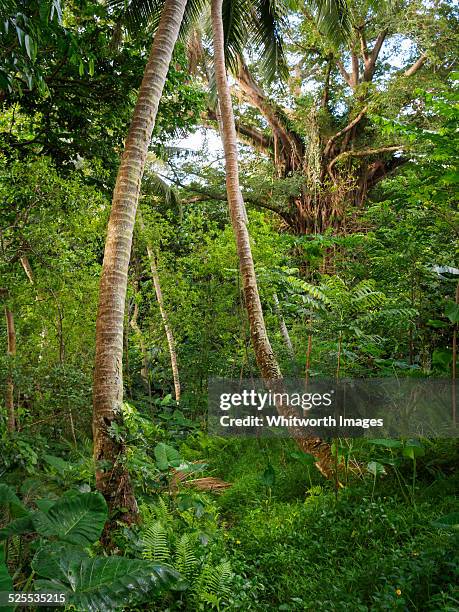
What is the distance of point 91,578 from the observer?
2223mm

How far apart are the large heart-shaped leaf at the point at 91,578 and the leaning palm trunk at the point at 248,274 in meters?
2.87

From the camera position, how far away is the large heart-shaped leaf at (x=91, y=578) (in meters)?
2.11

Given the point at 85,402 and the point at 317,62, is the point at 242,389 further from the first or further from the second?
the point at 317,62

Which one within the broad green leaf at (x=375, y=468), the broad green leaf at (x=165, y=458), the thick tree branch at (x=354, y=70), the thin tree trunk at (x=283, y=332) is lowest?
the broad green leaf at (x=375, y=468)

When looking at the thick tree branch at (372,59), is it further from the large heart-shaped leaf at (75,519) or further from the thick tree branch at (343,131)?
the large heart-shaped leaf at (75,519)

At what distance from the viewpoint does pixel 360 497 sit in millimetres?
4168

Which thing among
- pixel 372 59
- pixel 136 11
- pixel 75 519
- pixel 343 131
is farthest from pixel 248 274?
pixel 372 59

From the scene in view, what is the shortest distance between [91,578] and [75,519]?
0.45 meters

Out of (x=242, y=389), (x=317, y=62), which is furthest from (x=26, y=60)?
(x=317, y=62)

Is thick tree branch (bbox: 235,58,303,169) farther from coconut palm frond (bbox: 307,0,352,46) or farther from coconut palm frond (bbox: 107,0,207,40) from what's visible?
coconut palm frond (bbox: 107,0,207,40)

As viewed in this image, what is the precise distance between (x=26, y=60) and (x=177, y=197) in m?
9.04

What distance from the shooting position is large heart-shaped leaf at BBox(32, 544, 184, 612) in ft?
6.91

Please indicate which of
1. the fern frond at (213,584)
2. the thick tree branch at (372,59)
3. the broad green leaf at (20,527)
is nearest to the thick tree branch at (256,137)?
the thick tree branch at (372,59)

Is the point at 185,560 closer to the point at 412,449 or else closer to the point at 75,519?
the point at 75,519
